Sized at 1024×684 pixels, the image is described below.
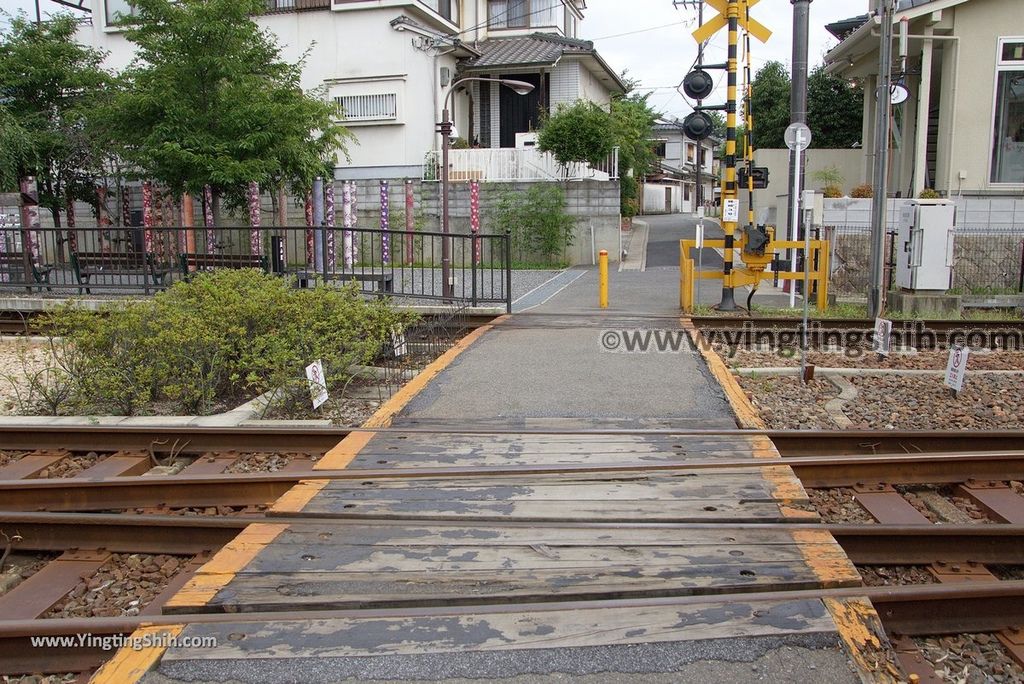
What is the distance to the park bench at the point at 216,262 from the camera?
1454cm

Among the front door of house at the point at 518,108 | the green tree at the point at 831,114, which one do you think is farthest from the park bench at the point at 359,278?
the green tree at the point at 831,114

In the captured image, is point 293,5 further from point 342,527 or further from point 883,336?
point 342,527

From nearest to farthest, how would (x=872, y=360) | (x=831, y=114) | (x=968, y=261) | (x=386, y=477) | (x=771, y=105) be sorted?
(x=386, y=477)
(x=872, y=360)
(x=968, y=261)
(x=831, y=114)
(x=771, y=105)

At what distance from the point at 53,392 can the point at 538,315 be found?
764cm

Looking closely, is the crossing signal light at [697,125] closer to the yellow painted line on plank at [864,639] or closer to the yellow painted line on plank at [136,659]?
the yellow painted line on plank at [864,639]

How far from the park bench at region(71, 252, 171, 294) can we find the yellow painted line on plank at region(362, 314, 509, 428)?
257 inches

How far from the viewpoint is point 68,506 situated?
6.04 meters

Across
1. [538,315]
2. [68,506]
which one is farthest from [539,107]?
[68,506]

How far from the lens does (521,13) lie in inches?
1286

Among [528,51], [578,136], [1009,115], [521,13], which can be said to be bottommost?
[1009,115]

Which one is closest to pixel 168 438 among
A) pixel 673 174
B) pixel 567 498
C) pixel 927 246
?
pixel 567 498

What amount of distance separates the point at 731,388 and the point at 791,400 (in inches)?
25.4

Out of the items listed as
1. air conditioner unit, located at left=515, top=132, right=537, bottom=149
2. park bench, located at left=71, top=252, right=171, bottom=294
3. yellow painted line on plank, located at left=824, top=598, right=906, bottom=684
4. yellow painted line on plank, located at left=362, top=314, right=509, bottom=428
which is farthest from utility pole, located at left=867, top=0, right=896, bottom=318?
air conditioner unit, located at left=515, top=132, right=537, bottom=149

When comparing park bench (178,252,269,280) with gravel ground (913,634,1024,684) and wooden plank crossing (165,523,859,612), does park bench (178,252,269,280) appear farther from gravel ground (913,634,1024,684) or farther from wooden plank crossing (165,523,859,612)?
gravel ground (913,634,1024,684)
